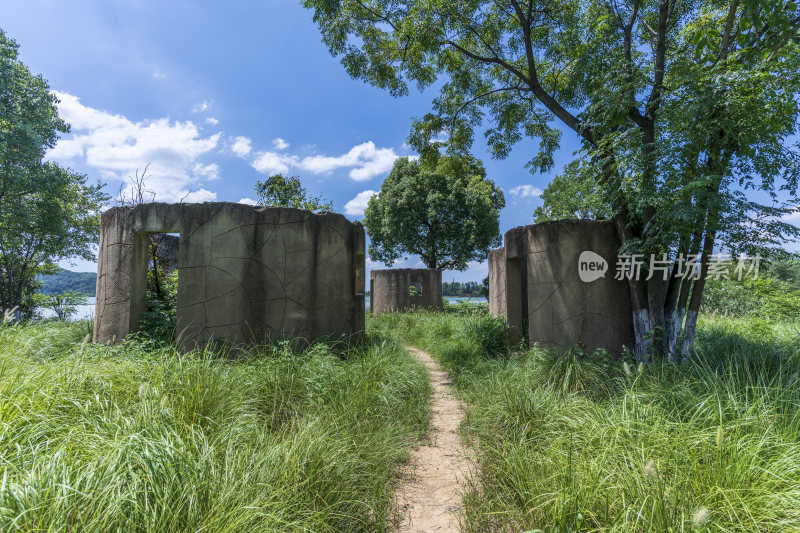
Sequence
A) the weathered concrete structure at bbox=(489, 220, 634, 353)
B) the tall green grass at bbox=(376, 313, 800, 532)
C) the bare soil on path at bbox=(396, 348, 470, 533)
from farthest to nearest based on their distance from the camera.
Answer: the weathered concrete structure at bbox=(489, 220, 634, 353) → the bare soil on path at bbox=(396, 348, 470, 533) → the tall green grass at bbox=(376, 313, 800, 532)

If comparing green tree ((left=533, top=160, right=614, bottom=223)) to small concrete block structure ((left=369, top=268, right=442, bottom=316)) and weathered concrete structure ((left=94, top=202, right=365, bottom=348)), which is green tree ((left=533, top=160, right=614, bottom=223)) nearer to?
weathered concrete structure ((left=94, top=202, right=365, bottom=348))

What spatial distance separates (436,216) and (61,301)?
1657 centimetres

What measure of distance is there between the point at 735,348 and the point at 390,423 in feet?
16.6

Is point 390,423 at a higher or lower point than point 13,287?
lower

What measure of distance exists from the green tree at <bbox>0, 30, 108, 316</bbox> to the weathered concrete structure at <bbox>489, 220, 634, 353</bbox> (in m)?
13.2

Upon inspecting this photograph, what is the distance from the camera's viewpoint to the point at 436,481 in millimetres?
3135

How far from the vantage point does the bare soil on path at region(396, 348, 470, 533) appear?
8.56ft

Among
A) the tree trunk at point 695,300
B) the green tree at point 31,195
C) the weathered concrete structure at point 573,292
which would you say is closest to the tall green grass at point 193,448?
the weathered concrete structure at point 573,292

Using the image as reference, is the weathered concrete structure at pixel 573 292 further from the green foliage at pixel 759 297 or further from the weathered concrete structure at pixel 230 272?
the weathered concrete structure at pixel 230 272

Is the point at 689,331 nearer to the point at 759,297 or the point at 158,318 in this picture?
the point at 158,318

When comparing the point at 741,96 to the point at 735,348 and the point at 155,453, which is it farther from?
the point at 155,453

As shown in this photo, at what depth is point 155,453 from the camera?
77.2 inches

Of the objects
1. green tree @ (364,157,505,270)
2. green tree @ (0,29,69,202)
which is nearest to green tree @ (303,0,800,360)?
green tree @ (0,29,69,202)

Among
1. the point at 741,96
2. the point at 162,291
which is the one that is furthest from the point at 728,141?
the point at 162,291
